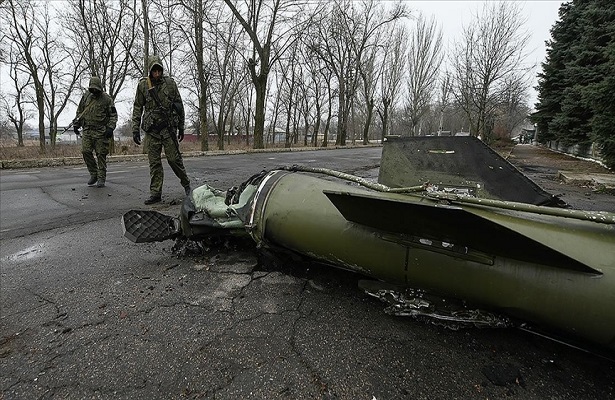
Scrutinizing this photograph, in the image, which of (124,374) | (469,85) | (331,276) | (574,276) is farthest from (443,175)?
(469,85)

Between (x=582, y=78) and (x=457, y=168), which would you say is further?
(x=582, y=78)

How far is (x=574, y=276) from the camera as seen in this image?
1336 millimetres

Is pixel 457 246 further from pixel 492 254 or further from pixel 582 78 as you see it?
pixel 582 78

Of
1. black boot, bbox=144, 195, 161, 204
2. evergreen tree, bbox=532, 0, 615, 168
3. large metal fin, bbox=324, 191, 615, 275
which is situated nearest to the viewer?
large metal fin, bbox=324, 191, 615, 275

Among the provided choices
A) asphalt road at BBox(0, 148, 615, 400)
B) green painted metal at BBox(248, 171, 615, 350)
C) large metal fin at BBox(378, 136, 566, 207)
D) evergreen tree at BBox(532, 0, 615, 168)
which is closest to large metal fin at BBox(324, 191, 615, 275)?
green painted metal at BBox(248, 171, 615, 350)

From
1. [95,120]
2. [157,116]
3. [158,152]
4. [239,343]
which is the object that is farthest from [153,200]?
[239,343]

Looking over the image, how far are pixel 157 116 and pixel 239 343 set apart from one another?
11.6 feet

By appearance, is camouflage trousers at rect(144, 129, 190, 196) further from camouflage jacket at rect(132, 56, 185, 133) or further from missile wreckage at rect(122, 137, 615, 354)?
missile wreckage at rect(122, 137, 615, 354)

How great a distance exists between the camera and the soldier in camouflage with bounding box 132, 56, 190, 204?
413cm

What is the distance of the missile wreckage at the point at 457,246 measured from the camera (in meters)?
1.32

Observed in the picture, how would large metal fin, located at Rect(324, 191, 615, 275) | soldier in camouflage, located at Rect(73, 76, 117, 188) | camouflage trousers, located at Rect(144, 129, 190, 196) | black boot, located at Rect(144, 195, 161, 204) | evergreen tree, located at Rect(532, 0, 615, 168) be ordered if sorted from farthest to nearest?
evergreen tree, located at Rect(532, 0, 615, 168) < soldier in camouflage, located at Rect(73, 76, 117, 188) < black boot, located at Rect(144, 195, 161, 204) < camouflage trousers, located at Rect(144, 129, 190, 196) < large metal fin, located at Rect(324, 191, 615, 275)

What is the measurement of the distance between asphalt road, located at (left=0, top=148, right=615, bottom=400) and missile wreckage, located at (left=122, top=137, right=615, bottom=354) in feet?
0.60

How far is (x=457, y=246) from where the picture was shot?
1.52m

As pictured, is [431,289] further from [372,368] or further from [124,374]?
[124,374]
